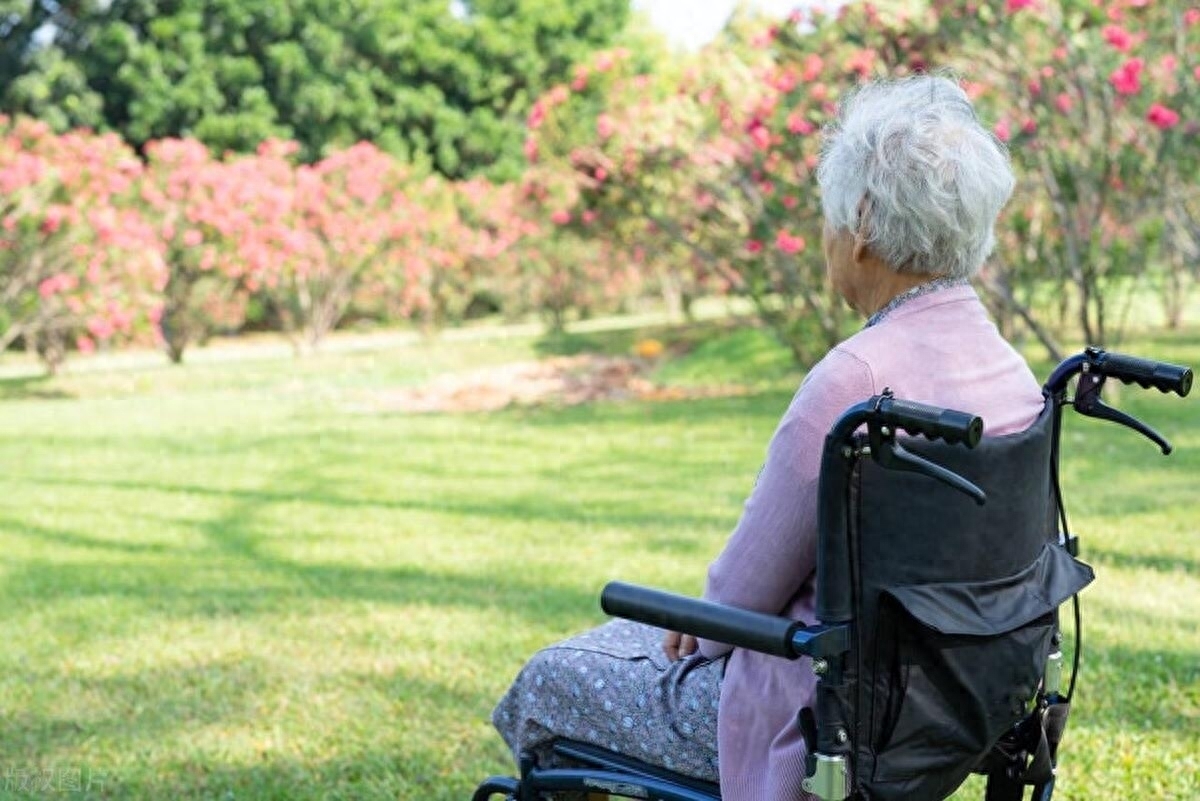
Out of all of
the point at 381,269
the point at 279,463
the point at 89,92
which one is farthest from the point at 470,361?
the point at 89,92

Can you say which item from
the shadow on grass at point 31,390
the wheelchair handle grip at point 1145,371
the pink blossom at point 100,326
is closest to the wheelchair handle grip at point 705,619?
the wheelchair handle grip at point 1145,371

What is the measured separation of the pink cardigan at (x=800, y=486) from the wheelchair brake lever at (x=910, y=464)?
0.21 m

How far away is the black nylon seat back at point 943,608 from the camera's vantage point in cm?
175

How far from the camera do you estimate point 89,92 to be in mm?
26578

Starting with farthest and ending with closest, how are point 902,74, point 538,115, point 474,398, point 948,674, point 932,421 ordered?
point 474,398 → point 538,115 → point 902,74 → point 948,674 → point 932,421

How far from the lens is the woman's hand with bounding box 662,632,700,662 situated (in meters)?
2.16

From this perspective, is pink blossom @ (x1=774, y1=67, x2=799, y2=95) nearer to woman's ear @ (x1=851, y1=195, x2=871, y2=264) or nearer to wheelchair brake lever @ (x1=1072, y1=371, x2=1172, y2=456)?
wheelchair brake lever @ (x1=1072, y1=371, x2=1172, y2=456)

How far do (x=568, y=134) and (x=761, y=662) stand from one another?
35.5ft

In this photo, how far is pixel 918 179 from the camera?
190cm

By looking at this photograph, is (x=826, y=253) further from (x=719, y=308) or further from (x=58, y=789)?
(x=719, y=308)

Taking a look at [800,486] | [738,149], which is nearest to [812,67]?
[738,149]

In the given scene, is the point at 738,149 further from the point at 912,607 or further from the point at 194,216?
the point at 912,607

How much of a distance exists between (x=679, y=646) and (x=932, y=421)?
2.45 ft

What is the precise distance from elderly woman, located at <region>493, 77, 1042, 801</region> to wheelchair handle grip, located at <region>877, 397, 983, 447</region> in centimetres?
24
